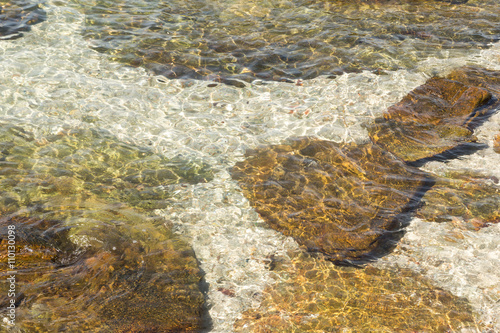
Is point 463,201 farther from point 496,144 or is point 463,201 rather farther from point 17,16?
point 17,16

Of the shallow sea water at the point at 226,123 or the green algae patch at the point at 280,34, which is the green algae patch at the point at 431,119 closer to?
the shallow sea water at the point at 226,123

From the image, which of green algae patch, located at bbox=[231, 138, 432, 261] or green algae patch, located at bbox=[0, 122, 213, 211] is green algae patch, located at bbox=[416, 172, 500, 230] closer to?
green algae patch, located at bbox=[231, 138, 432, 261]

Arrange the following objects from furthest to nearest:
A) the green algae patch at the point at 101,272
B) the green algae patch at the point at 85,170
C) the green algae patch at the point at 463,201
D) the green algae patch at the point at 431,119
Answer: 1. the green algae patch at the point at 431,119
2. the green algae patch at the point at 85,170
3. the green algae patch at the point at 463,201
4. the green algae patch at the point at 101,272

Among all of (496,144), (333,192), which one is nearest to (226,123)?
(333,192)

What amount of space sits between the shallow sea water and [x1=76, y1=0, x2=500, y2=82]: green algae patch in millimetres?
467

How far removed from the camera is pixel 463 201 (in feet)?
19.6

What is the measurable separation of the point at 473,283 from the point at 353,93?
4.58m

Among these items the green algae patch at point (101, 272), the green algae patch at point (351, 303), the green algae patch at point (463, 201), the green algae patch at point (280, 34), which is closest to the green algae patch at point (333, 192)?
the green algae patch at point (463, 201)

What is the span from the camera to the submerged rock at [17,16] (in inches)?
380

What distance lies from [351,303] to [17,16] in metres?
10.9

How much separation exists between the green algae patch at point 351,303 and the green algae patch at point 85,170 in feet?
7.57

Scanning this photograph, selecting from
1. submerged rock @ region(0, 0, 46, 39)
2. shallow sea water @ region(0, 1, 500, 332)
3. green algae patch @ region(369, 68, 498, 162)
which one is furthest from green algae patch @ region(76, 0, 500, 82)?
green algae patch @ region(369, 68, 498, 162)

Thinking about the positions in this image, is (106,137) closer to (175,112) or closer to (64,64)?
(175,112)

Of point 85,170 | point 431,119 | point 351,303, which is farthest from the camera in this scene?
point 431,119
